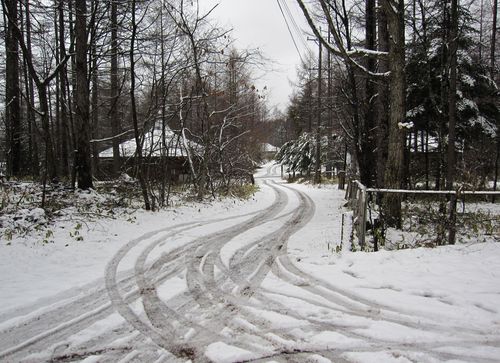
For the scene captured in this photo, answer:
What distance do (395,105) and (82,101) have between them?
9.11 meters

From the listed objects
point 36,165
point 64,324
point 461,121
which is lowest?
point 64,324

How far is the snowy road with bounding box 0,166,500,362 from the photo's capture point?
10.9ft

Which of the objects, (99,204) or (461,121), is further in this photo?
(461,121)

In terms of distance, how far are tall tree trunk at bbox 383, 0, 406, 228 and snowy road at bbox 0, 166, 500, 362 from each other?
343cm

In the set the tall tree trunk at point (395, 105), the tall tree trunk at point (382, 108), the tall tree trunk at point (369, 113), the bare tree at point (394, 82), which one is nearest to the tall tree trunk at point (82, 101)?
the bare tree at point (394, 82)

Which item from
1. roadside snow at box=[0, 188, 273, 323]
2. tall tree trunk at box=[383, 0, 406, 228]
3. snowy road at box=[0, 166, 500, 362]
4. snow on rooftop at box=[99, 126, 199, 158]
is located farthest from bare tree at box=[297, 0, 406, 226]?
snow on rooftop at box=[99, 126, 199, 158]

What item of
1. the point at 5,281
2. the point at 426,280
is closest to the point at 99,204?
the point at 5,281

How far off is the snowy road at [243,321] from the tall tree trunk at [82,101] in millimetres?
Answer: 5917

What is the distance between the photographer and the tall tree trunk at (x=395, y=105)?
7.98 meters

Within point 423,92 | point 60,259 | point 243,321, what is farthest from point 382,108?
point 60,259

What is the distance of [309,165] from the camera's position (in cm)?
3538

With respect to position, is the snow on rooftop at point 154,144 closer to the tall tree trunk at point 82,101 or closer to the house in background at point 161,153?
the house in background at point 161,153

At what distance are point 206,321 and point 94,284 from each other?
2162 millimetres

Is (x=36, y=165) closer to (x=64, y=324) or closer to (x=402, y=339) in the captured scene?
(x=64, y=324)
